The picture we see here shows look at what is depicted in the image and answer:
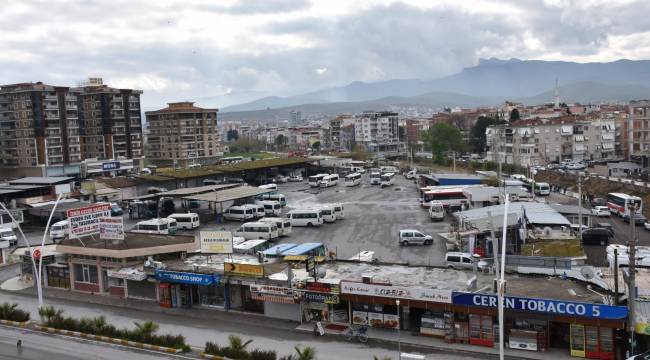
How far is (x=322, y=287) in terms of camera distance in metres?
20.8

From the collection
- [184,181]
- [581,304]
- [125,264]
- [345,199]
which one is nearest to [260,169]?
[184,181]

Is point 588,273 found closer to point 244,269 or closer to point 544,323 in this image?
point 544,323

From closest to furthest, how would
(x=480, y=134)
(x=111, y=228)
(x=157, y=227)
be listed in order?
(x=111, y=228) < (x=157, y=227) < (x=480, y=134)

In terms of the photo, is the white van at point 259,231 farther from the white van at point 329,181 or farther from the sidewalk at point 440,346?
the white van at point 329,181

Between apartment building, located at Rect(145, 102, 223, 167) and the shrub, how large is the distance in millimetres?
71377

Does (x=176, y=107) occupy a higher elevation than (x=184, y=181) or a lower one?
higher

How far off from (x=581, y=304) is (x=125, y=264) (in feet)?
60.3

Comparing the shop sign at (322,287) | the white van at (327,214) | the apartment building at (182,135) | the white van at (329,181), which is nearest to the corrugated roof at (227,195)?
the white van at (327,214)

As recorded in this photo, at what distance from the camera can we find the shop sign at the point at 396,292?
18969 mm

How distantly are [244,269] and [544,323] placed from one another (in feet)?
35.7

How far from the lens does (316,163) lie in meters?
86.1

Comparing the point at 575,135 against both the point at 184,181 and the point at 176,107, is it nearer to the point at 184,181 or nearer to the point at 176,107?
the point at 184,181

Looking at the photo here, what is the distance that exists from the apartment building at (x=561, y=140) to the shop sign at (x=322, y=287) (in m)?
62.1

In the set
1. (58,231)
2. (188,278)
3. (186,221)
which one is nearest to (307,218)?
(186,221)
